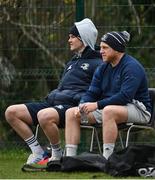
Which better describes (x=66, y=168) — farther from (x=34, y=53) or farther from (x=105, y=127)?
(x=34, y=53)

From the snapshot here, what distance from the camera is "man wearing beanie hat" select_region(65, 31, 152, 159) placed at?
9211 mm

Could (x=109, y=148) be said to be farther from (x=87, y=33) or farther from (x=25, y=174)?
(x=87, y=33)

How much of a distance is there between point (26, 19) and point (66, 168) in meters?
3.04

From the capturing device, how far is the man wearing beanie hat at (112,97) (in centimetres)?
921

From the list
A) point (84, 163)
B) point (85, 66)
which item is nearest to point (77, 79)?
point (85, 66)

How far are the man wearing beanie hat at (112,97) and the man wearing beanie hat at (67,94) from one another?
328 mm

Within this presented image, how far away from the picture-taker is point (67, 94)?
32.7ft

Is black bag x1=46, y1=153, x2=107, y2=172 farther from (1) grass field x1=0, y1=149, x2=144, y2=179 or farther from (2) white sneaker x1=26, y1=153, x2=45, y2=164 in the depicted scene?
(2) white sneaker x1=26, y1=153, x2=45, y2=164

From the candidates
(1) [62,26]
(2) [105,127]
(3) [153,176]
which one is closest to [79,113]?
(2) [105,127]

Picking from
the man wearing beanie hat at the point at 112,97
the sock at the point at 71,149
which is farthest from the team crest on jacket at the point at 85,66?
the sock at the point at 71,149

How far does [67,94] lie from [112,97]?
0.77 metres

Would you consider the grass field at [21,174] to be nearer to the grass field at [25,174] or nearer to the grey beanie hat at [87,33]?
the grass field at [25,174]

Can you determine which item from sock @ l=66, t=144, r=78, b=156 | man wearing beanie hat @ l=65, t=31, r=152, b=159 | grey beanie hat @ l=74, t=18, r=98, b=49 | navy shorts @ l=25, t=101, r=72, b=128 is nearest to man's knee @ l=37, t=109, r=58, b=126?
navy shorts @ l=25, t=101, r=72, b=128

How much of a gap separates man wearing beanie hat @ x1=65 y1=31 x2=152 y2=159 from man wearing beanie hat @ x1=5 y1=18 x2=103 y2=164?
33 cm
